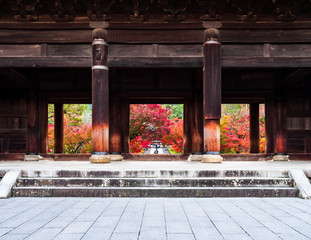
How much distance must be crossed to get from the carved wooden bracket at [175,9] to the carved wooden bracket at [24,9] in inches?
130

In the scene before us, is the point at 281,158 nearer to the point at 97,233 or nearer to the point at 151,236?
the point at 151,236

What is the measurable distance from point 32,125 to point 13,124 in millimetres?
747

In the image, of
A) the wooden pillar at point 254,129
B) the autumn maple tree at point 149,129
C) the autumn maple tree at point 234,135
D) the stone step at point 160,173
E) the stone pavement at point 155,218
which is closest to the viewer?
the stone pavement at point 155,218

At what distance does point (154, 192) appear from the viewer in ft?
15.1

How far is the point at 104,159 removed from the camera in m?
6.47

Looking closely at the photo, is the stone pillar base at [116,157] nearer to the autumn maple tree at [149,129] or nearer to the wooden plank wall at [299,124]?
the autumn maple tree at [149,129]

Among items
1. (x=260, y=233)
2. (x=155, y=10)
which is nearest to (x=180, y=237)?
(x=260, y=233)

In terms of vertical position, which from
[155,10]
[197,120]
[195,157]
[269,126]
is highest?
[155,10]

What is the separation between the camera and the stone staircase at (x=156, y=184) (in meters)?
4.60

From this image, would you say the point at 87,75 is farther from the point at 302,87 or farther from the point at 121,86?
the point at 302,87

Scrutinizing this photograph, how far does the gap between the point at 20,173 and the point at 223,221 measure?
4105mm

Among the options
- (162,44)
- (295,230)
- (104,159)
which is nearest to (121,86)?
(162,44)

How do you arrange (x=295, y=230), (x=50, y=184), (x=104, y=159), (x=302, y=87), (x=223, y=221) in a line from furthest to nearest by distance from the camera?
(x=302, y=87) < (x=104, y=159) < (x=50, y=184) < (x=223, y=221) < (x=295, y=230)

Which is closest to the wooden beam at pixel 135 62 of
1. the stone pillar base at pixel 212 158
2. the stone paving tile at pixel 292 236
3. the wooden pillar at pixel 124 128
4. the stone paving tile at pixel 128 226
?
the stone pillar base at pixel 212 158
